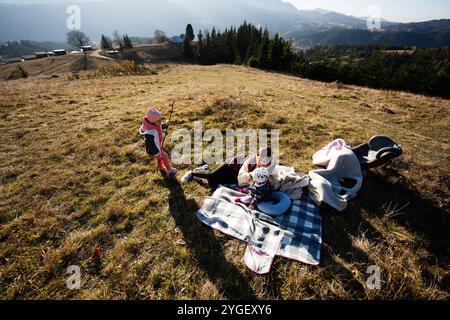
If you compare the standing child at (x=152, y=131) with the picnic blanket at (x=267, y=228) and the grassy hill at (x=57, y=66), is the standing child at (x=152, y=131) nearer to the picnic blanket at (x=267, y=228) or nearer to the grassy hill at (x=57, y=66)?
the picnic blanket at (x=267, y=228)

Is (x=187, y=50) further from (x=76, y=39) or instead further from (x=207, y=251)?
(x=207, y=251)

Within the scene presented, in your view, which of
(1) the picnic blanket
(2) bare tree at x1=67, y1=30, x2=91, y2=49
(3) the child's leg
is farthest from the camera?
(2) bare tree at x1=67, y1=30, x2=91, y2=49

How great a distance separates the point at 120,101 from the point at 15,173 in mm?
8381

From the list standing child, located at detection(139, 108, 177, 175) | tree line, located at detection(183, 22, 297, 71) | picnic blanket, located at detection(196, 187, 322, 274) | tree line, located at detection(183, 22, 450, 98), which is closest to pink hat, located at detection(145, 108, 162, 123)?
standing child, located at detection(139, 108, 177, 175)

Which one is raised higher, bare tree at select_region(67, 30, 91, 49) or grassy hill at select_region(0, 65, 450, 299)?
bare tree at select_region(67, 30, 91, 49)

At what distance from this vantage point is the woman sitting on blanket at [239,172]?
5.38 m

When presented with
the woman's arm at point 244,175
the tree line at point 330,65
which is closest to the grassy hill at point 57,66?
the tree line at point 330,65

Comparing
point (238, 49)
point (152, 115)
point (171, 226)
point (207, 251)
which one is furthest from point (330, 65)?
point (207, 251)

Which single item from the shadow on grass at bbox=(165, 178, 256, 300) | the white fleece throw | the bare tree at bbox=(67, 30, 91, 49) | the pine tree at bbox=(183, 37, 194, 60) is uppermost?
the bare tree at bbox=(67, 30, 91, 49)

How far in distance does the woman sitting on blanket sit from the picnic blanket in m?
0.49

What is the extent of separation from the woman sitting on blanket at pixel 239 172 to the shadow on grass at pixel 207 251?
813 millimetres

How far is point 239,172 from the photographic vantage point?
5961 mm

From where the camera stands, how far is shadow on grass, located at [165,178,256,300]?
3.83 metres

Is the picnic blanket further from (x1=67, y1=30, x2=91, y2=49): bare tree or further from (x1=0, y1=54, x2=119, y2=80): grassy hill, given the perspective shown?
(x1=67, y1=30, x2=91, y2=49): bare tree
